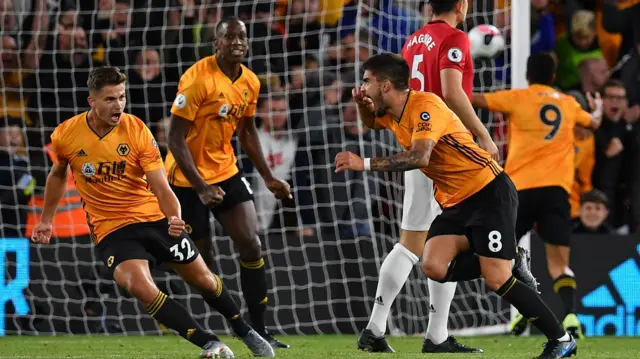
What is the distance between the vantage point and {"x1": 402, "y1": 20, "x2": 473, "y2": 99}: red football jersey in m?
6.70

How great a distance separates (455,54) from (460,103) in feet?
1.02

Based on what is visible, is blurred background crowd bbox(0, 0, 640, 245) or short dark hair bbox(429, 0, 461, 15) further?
blurred background crowd bbox(0, 0, 640, 245)

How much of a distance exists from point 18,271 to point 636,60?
5803mm

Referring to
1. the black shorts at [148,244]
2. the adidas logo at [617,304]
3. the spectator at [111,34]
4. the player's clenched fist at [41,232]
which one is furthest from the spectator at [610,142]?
the player's clenched fist at [41,232]

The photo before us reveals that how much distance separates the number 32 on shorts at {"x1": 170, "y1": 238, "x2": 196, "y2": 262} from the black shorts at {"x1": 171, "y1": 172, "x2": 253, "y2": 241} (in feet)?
3.83

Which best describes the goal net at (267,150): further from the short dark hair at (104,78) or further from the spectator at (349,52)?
the short dark hair at (104,78)

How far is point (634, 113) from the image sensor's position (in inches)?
413

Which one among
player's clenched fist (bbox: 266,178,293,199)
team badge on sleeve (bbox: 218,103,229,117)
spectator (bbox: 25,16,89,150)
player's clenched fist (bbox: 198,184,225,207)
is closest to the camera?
player's clenched fist (bbox: 198,184,225,207)

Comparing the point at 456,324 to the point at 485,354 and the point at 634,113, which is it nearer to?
the point at 634,113

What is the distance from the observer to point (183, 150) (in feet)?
23.9

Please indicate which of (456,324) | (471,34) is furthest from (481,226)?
(456,324)

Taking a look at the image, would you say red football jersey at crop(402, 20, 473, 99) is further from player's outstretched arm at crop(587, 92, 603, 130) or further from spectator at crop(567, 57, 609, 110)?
spectator at crop(567, 57, 609, 110)

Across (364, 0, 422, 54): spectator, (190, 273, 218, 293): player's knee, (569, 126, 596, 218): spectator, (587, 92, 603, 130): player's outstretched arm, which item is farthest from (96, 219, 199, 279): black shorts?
(569, 126, 596, 218): spectator

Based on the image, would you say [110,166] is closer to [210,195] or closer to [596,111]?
[210,195]
